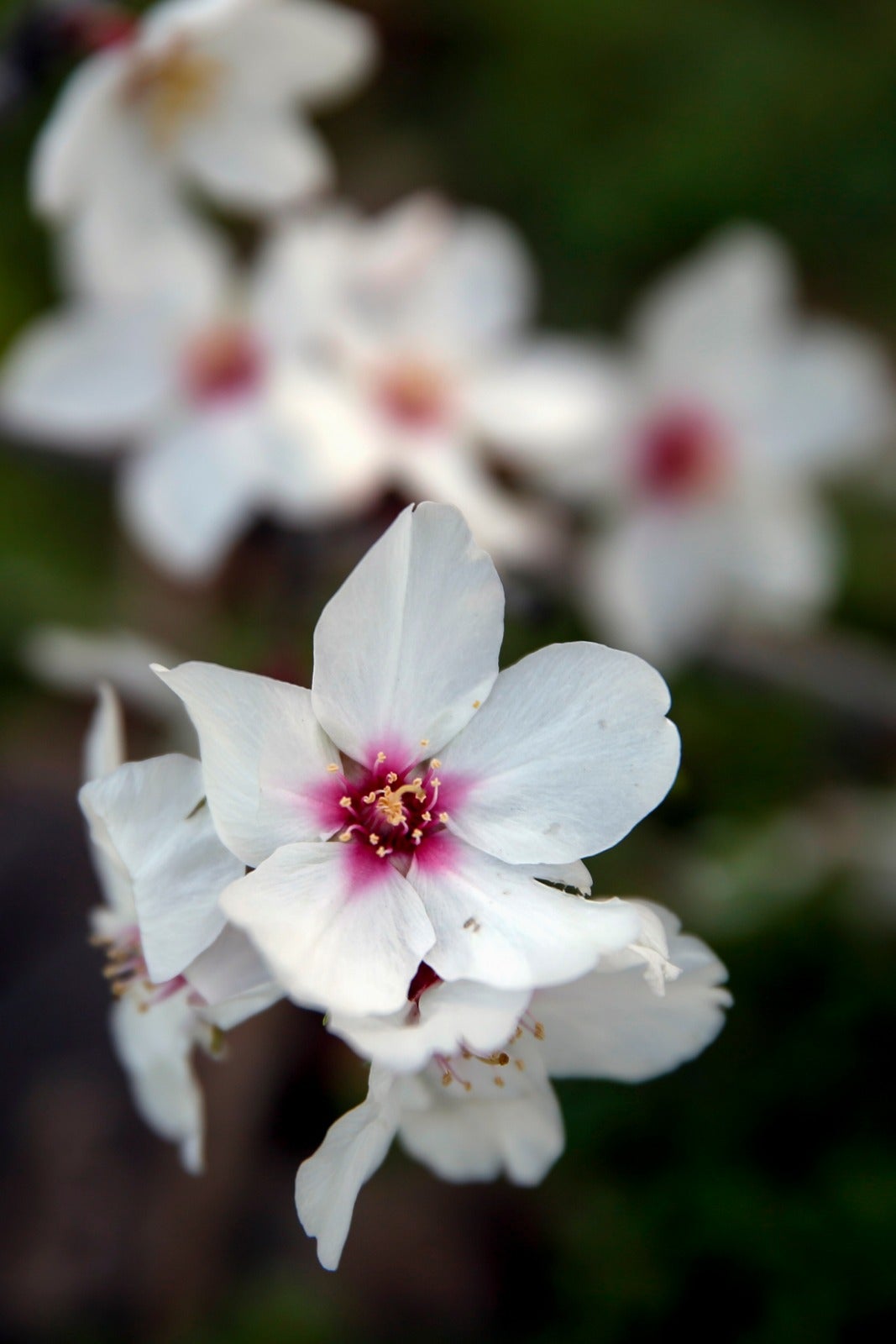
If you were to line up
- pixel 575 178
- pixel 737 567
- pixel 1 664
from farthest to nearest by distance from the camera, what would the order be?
pixel 575 178, pixel 1 664, pixel 737 567

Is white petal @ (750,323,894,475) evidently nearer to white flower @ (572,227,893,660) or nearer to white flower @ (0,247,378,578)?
white flower @ (572,227,893,660)

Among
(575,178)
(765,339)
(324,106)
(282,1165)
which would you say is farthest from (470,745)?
(324,106)

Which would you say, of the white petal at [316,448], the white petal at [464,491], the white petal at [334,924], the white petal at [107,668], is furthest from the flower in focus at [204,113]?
the white petal at [334,924]

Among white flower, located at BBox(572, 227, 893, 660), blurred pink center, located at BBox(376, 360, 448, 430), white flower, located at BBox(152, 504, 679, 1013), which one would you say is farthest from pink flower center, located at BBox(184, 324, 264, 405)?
white flower, located at BBox(152, 504, 679, 1013)

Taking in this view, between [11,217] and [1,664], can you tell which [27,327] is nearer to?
[11,217]

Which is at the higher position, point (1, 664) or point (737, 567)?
point (737, 567)

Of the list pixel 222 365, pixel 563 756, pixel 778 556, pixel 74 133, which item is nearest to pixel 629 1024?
pixel 563 756

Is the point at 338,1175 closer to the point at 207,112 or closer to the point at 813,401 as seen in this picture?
the point at 207,112
